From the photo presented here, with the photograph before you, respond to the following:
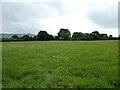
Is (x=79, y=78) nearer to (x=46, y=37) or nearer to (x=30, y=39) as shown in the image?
(x=30, y=39)

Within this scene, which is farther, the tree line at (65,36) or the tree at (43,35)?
the tree at (43,35)

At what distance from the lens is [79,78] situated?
10047 millimetres

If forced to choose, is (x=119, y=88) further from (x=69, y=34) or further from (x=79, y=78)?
(x=69, y=34)

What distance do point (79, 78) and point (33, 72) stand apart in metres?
2.59

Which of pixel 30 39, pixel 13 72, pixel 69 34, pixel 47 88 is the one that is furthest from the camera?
pixel 69 34

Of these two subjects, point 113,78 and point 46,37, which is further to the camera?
point 46,37

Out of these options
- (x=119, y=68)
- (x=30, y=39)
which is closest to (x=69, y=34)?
(x=30, y=39)

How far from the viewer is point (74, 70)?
11797 mm

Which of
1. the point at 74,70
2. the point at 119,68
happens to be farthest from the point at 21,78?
the point at 119,68

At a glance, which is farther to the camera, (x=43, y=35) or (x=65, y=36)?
(x=65, y=36)

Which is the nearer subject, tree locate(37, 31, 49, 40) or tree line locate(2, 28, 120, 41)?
tree line locate(2, 28, 120, 41)

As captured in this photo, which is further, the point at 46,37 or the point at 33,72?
the point at 46,37

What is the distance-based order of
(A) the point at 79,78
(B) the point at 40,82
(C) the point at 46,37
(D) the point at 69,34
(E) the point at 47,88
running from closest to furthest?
(E) the point at 47,88
(B) the point at 40,82
(A) the point at 79,78
(C) the point at 46,37
(D) the point at 69,34

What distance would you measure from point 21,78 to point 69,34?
7973cm
